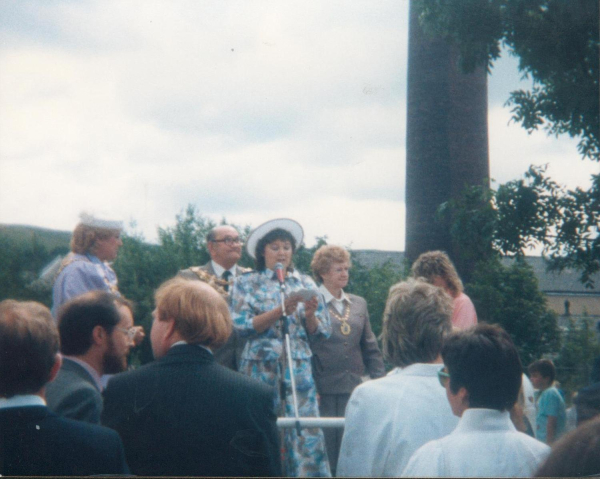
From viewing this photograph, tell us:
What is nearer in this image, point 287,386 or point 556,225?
point 287,386

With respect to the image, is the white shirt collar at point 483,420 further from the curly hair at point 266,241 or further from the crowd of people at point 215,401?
the curly hair at point 266,241

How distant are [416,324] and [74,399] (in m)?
1.14

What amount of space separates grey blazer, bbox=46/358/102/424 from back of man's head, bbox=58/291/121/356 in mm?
199

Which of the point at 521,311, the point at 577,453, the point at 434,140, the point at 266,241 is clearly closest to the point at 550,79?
the point at 266,241

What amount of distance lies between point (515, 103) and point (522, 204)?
2.54 meters

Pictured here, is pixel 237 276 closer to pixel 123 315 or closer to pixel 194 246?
pixel 123 315

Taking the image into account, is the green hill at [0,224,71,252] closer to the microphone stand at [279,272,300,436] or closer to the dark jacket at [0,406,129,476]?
the dark jacket at [0,406,129,476]

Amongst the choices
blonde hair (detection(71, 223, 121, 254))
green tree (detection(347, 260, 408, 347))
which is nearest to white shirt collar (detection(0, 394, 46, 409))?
blonde hair (detection(71, 223, 121, 254))

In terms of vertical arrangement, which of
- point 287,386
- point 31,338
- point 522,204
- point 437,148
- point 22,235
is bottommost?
point 287,386

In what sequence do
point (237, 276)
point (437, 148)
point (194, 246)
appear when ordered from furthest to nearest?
point (437, 148)
point (194, 246)
point (237, 276)

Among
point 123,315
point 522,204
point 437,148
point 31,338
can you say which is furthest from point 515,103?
point 437,148

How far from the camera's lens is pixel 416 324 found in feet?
8.46

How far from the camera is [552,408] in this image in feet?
21.7

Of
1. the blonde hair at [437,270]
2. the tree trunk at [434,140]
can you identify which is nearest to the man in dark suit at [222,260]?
the blonde hair at [437,270]
